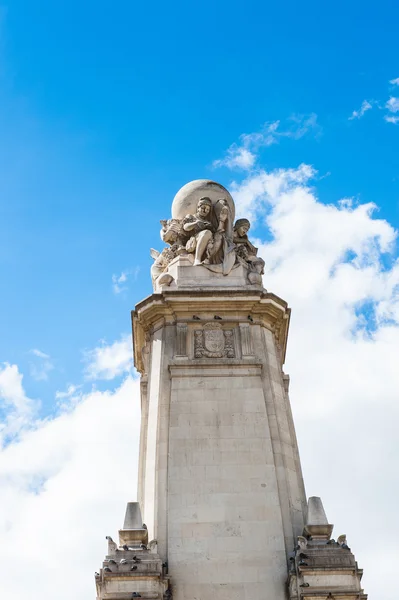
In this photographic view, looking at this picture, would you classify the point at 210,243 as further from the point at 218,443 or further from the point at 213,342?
the point at 218,443

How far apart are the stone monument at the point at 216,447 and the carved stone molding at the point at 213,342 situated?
3cm

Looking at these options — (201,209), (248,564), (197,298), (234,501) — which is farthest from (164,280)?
(248,564)

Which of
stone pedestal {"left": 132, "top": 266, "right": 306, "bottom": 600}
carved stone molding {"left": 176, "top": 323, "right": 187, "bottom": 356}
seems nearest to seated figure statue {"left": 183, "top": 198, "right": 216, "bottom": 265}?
stone pedestal {"left": 132, "top": 266, "right": 306, "bottom": 600}

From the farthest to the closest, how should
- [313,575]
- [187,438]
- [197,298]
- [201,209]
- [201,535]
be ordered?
[201,209] → [197,298] → [187,438] → [201,535] → [313,575]

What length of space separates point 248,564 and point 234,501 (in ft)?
5.32

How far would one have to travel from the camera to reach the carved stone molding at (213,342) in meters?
23.1

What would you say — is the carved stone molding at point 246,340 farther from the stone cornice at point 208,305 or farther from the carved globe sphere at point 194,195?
the carved globe sphere at point 194,195

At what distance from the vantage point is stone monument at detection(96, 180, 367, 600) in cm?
1855

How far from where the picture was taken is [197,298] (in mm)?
24031

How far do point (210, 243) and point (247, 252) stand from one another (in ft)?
5.23

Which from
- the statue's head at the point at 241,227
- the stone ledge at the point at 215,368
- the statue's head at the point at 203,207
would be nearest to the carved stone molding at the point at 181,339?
the stone ledge at the point at 215,368

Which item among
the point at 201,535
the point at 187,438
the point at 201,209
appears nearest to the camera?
the point at 201,535

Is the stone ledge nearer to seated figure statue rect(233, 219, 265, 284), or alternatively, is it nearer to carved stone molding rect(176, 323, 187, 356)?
carved stone molding rect(176, 323, 187, 356)

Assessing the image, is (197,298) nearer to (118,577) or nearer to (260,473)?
(260,473)
